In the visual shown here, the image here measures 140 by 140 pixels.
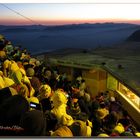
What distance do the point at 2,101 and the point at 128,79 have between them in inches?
60.8

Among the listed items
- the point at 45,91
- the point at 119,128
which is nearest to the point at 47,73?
the point at 45,91

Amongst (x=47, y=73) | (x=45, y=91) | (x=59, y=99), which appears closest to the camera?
(x=59, y=99)

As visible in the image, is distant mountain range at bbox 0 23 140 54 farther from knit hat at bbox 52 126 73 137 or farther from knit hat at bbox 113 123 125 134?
knit hat at bbox 52 126 73 137

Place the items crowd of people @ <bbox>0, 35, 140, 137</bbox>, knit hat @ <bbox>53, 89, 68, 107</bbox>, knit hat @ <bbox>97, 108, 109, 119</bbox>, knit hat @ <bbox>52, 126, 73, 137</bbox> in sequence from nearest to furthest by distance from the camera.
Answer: crowd of people @ <bbox>0, 35, 140, 137</bbox> → knit hat @ <bbox>52, 126, 73, 137</bbox> → knit hat @ <bbox>53, 89, 68, 107</bbox> → knit hat @ <bbox>97, 108, 109, 119</bbox>

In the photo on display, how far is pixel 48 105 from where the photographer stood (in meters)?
4.31

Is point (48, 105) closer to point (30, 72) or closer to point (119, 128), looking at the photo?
point (30, 72)

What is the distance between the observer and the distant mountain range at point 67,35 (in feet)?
15.3

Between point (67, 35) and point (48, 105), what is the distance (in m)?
0.88

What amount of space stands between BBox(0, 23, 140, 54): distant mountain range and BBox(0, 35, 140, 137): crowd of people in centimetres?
11

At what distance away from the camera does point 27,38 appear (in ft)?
15.5

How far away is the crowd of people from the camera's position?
3.78 m

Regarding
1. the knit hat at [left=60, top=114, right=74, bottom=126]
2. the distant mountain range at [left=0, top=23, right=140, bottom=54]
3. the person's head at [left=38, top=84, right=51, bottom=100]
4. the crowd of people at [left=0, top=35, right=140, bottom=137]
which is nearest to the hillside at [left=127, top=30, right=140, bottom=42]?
the distant mountain range at [left=0, top=23, right=140, bottom=54]

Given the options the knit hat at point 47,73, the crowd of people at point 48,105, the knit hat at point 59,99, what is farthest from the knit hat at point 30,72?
the knit hat at point 59,99

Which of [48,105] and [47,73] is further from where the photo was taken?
[47,73]
